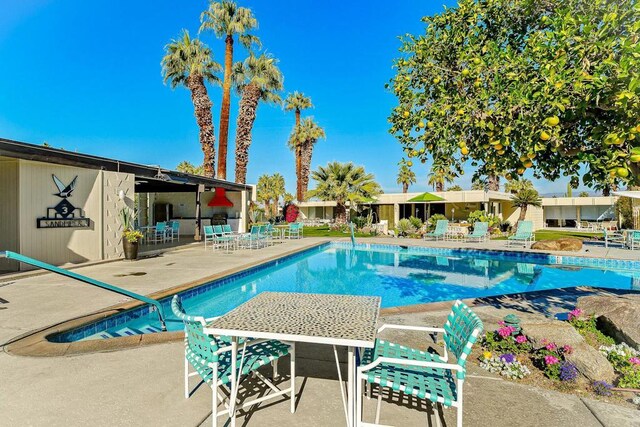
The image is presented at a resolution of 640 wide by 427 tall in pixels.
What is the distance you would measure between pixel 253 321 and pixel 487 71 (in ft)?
10.1

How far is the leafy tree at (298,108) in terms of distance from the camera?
3312 cm

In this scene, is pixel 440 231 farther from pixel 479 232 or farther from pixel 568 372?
pixel 568 372

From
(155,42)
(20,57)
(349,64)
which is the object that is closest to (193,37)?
(155,42)

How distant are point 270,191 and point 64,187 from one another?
4124 cm

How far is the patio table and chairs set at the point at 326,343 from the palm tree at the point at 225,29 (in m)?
19.1

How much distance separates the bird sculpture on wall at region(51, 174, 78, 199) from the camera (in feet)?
32.3

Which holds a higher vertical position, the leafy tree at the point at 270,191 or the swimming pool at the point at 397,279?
the leafy tree at the point at 270,191

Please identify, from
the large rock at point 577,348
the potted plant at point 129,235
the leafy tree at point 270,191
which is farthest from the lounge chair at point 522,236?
the leafy tree at point 270,191

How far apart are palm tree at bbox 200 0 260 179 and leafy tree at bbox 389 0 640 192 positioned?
60.8 ft

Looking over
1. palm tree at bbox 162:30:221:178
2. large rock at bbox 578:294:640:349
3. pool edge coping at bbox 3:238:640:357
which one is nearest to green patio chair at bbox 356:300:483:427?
large rock at bbox 578:294:640:349

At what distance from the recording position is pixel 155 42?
23.1 metres

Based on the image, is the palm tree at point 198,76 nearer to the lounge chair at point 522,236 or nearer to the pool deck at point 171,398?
the lounge chair at point 522,236

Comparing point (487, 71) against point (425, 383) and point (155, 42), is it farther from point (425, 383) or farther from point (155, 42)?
point (155, 42)

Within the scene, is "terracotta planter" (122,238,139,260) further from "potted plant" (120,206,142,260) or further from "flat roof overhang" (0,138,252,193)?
"flat roof overhang" (0,138,252,193)
